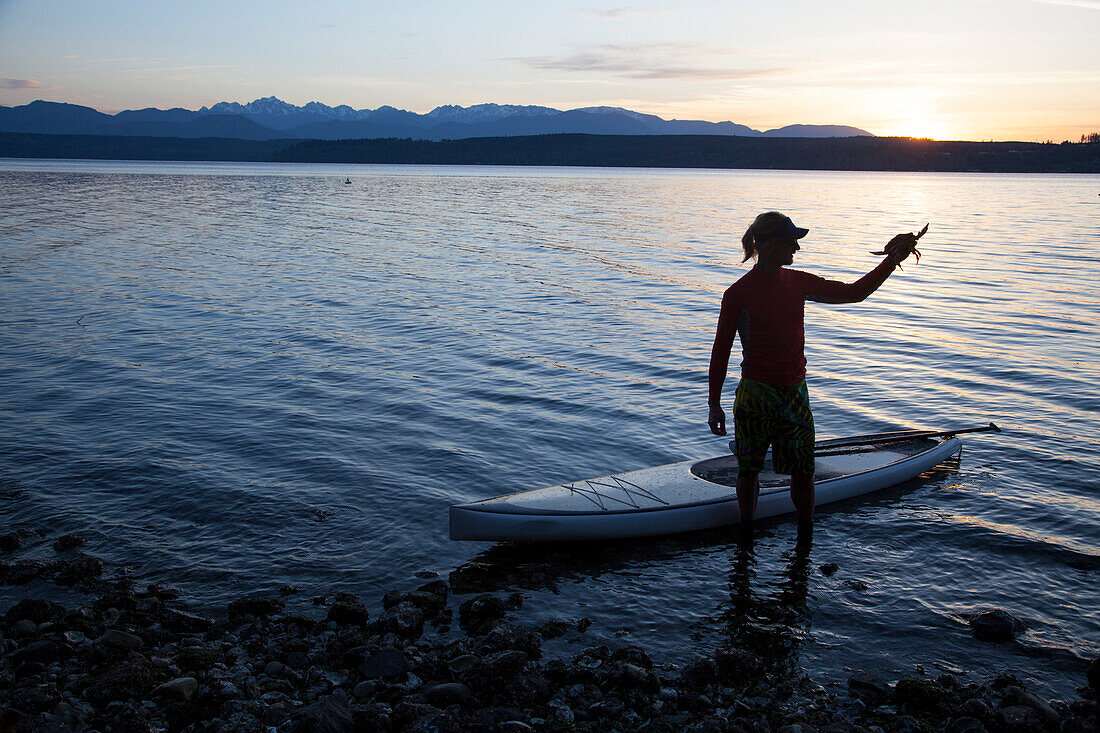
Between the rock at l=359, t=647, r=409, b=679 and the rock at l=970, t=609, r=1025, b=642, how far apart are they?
4270mm

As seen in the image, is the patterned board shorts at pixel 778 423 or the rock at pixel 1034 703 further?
the patterned board shorts at pixel 778 423

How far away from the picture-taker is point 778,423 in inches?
239

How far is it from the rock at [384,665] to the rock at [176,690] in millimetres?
1037

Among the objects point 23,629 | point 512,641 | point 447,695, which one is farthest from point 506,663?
point 23,629

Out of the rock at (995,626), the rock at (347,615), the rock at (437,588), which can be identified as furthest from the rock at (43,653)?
the rock at (995,626)

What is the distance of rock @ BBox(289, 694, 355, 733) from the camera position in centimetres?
450

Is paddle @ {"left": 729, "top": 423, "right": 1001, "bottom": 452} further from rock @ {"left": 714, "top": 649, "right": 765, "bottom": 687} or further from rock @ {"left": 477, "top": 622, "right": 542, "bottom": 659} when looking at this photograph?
rock @ {"left": 477, "top": 622, "right": 542, "bottom": 659}

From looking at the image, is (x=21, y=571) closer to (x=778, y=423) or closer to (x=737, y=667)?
(x=737, y=667)

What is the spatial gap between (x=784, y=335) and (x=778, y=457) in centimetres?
101

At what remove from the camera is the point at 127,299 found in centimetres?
1984

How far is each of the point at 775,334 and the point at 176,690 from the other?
468cm

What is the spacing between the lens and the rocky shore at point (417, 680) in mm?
4746

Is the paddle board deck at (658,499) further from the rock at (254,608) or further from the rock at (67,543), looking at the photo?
the rock at (67,543)

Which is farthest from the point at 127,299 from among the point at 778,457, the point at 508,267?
the point at 778,457
